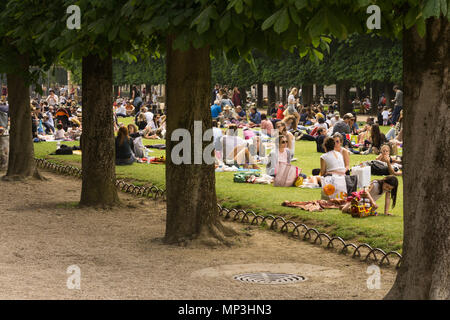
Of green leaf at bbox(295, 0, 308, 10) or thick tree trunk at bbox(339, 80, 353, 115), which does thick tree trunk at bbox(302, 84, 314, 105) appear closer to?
thick tree trunk at bbox(339, 80, 353, 115)

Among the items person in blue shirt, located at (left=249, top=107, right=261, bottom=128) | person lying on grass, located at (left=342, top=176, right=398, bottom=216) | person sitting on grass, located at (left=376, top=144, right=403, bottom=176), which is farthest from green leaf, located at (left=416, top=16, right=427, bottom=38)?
person in blue shirt, located at (left=249, top=107, right=261, bottom=128)

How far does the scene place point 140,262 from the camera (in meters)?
10.5

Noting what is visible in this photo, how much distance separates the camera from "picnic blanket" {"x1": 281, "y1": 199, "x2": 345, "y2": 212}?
14.0 m

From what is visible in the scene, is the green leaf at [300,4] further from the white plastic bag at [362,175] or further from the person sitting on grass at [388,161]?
the person sitting on grass at [388,161]

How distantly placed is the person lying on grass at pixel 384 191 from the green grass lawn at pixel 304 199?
0.55 feet

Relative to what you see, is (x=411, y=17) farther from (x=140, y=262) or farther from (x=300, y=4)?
(x=140, y=262)

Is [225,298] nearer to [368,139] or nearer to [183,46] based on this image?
[183,46]

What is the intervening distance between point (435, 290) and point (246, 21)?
307cm

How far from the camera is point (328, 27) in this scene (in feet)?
22.7

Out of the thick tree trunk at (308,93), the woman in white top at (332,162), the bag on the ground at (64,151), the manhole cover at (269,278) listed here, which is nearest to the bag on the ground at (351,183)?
the woman in white top at (332,162)

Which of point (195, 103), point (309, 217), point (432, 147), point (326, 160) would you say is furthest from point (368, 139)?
point (432, 147)

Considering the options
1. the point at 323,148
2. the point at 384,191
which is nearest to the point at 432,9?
the point at 384,191

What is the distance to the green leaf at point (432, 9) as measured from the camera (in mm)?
6406

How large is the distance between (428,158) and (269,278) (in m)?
2.91
